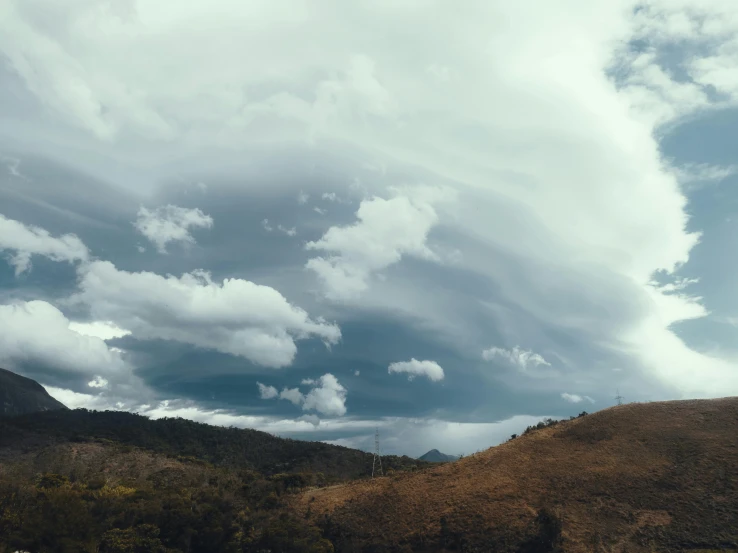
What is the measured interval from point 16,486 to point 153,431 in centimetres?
13059

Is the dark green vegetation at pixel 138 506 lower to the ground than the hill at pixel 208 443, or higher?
lower

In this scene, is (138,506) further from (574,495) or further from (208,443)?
(208,443)

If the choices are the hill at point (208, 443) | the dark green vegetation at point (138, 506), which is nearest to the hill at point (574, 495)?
the dark green vegetation at point (138, 506)

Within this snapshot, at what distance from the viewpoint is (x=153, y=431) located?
17900 cm

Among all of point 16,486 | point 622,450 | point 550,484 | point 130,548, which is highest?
point 622,450

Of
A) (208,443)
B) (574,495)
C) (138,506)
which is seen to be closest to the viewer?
(138,506)

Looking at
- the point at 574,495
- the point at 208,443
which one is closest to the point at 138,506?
the point at 574,495

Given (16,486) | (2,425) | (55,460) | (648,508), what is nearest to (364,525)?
(648,508)

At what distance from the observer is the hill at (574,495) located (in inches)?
2104

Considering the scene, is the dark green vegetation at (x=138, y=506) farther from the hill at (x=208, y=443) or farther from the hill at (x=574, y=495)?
the hill at (x=208, y=443)

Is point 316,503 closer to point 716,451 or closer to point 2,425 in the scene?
point 716,451

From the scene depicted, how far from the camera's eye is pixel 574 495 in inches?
2372

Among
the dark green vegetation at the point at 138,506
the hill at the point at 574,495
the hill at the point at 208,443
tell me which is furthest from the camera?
the hill at the point at 208,443

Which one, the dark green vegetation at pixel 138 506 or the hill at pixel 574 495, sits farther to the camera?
the hill at pixel 574 495
